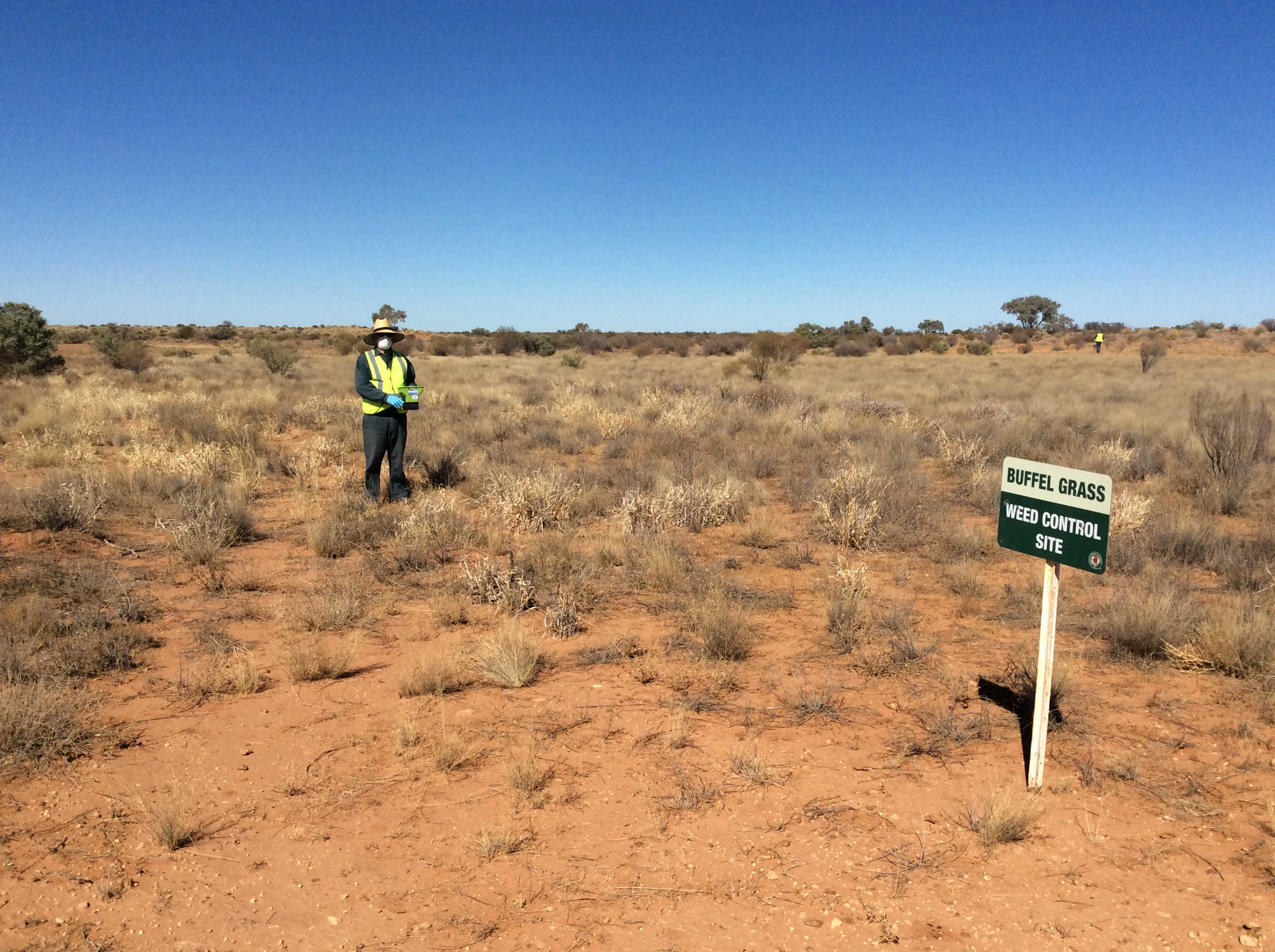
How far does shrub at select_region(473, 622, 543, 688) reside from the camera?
463cm

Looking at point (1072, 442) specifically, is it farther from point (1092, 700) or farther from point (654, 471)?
point (1092, 700)

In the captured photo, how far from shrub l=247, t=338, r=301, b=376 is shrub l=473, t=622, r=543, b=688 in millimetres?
21279

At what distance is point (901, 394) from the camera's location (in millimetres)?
18891

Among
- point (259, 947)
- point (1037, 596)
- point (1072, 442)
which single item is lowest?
point (259, 947)

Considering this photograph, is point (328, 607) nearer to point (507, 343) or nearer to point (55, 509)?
point (55, 509)

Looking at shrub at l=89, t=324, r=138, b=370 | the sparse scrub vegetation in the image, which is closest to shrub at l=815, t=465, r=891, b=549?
the sparse scrub vegetation

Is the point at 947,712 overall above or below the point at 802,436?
below

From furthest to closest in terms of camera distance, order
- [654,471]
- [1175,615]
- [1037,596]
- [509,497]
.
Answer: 1. [654,471]
2. [509,497]
3. [1037,596]
4. [1175,615]

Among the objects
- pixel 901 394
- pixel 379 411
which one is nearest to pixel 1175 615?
pixel 379 411

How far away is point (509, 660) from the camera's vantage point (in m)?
4.68

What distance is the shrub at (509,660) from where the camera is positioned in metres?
4.63

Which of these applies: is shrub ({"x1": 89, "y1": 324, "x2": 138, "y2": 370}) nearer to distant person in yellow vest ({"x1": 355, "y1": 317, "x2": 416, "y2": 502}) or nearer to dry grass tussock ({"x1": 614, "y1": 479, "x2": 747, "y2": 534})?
distant person in yellow vest ({"x1": 355, "y1": 317, "x2": 416, "y2": 502})

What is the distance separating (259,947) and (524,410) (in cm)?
1301

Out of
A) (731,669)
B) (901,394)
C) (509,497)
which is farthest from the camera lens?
(901,394)
